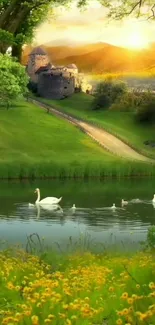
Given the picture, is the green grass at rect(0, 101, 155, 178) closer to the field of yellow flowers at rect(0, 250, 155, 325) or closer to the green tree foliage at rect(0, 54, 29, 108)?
the green tree foliage at rect(0, 54, 29, 108)

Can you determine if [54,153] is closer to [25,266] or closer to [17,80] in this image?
[17,80]

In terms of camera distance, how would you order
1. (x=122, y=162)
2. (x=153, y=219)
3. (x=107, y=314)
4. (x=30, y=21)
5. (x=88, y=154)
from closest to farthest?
(x=107, y=314)
(x=30, y=21)
(x=153, y=219)
(x=122, y=162)
(x=88, y=154)

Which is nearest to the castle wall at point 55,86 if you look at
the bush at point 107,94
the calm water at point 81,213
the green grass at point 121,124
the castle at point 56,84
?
the castle at point 56,84

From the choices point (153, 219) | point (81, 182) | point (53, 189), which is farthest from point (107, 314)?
point (81, 182)

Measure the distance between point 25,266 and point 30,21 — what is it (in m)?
13.0

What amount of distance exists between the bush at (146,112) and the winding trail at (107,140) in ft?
38.8

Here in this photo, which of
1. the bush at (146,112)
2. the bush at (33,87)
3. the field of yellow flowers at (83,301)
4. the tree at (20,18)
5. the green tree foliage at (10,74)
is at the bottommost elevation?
the bush at (146,112)

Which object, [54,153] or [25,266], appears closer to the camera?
[25,266]

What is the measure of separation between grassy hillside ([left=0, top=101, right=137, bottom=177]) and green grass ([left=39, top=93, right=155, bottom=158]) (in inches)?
307

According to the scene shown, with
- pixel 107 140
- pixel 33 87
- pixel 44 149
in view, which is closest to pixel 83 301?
pixel 44 149

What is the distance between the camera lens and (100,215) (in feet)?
146

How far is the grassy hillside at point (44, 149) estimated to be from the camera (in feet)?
242

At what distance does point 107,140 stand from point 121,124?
1546cm

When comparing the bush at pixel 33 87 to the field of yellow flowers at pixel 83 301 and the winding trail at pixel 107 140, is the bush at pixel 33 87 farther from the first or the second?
the field of yellow flowers at pixel 83 301
